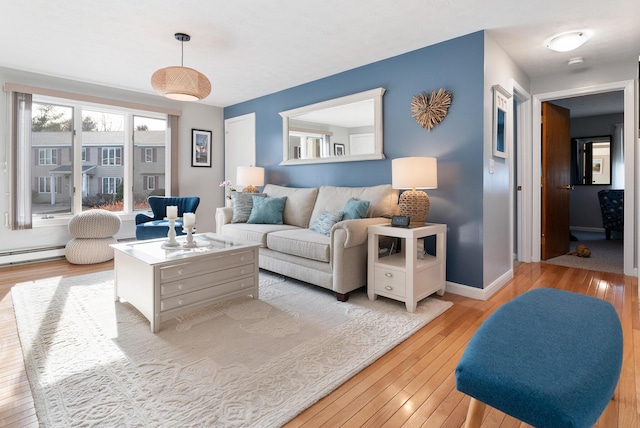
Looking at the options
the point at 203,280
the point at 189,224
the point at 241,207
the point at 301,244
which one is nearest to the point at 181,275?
the point at 203,280

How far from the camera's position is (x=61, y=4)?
2582 mm

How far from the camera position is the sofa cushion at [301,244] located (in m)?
2.93

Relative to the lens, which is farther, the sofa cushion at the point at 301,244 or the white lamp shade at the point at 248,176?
the white lamp shade at the point at 248,176

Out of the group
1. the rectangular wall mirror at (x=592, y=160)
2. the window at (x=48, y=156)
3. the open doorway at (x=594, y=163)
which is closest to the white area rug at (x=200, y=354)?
the window at (x=48, y=156)

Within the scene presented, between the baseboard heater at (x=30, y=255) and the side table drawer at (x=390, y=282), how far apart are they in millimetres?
4094

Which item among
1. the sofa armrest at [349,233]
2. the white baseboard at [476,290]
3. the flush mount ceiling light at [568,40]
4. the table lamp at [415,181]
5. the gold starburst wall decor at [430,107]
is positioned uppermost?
the flush mount ceiling light at [568,40]

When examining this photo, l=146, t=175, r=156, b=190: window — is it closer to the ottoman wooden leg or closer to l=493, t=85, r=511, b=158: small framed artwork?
l=493, t=85, r=511, b=158: small framed artwork

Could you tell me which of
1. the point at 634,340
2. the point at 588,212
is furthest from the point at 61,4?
the point at 588,212

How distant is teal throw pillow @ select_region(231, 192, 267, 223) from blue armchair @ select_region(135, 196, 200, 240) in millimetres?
706

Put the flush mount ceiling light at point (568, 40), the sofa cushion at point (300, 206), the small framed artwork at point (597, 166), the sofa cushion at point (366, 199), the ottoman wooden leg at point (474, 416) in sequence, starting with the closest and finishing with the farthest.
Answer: the ottoman wooden leg at point (474, 416)
the flush mount ceiling light at point (568, 40)
the sofa cushion at point (366, 199)
the sofa cushion at point (300, 206)
the small framed artwork at point (597, 166)

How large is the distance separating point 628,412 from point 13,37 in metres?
5.13

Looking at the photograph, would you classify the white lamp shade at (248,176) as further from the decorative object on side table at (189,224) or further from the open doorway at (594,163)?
the open doorway at (594,163)

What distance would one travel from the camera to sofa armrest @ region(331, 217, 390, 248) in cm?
274

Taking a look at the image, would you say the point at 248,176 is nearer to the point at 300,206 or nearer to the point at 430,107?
the point at 300,206
